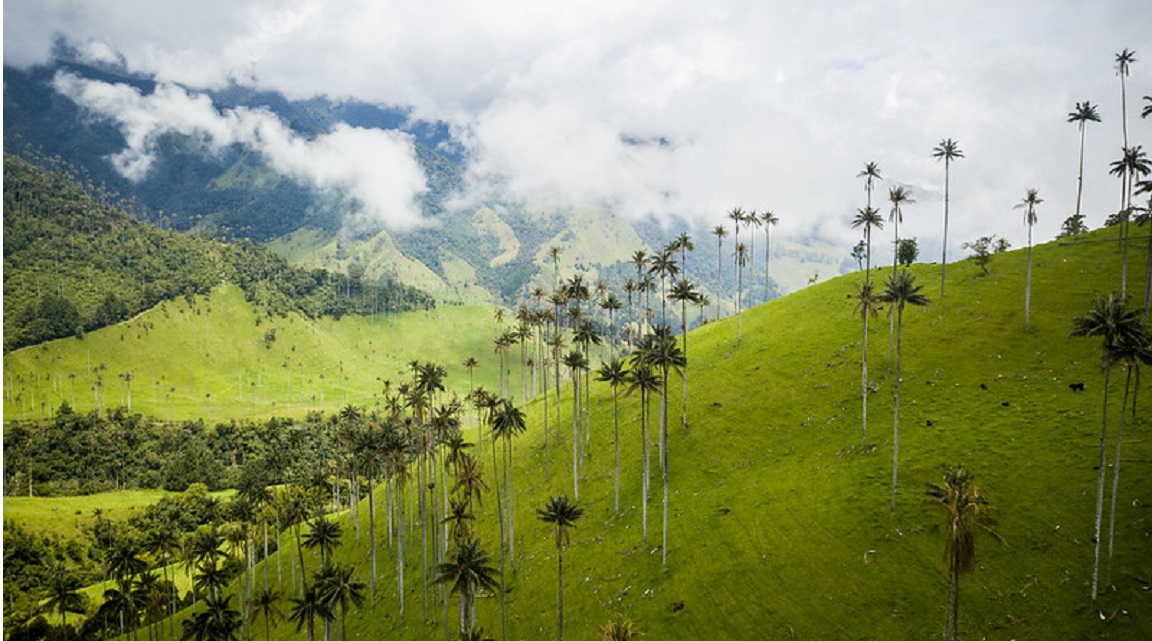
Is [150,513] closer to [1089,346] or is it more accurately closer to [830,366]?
[830,366]

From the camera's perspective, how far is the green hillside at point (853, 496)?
215 ft

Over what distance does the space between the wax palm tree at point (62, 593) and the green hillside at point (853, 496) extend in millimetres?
32790

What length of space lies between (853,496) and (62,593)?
11613 centimetres

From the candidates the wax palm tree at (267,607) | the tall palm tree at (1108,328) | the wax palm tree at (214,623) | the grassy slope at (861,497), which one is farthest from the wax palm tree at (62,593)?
the tall palm tree at (1108,328)

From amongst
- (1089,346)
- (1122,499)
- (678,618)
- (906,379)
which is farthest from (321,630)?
(1089,346)

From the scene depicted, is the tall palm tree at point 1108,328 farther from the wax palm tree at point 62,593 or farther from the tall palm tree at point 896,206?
Result: the wax palm tree at point 62,593

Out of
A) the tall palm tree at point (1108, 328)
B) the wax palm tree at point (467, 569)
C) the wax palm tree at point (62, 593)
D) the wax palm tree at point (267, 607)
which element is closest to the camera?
Answer: the tall palm tree at point (1108, 328)

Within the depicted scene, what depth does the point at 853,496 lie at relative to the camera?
8056 cm

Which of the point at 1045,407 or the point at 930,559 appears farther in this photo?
the point at 1045,407

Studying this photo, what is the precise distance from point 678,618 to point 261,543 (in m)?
129

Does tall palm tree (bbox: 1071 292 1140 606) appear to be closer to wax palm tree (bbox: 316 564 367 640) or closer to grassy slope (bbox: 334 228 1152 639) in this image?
grassy slope (bbox: 334 228 1152 639)

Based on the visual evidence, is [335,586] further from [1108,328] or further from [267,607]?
[1108,328]

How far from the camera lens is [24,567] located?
155m

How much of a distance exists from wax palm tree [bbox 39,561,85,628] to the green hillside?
3279 centimetres
